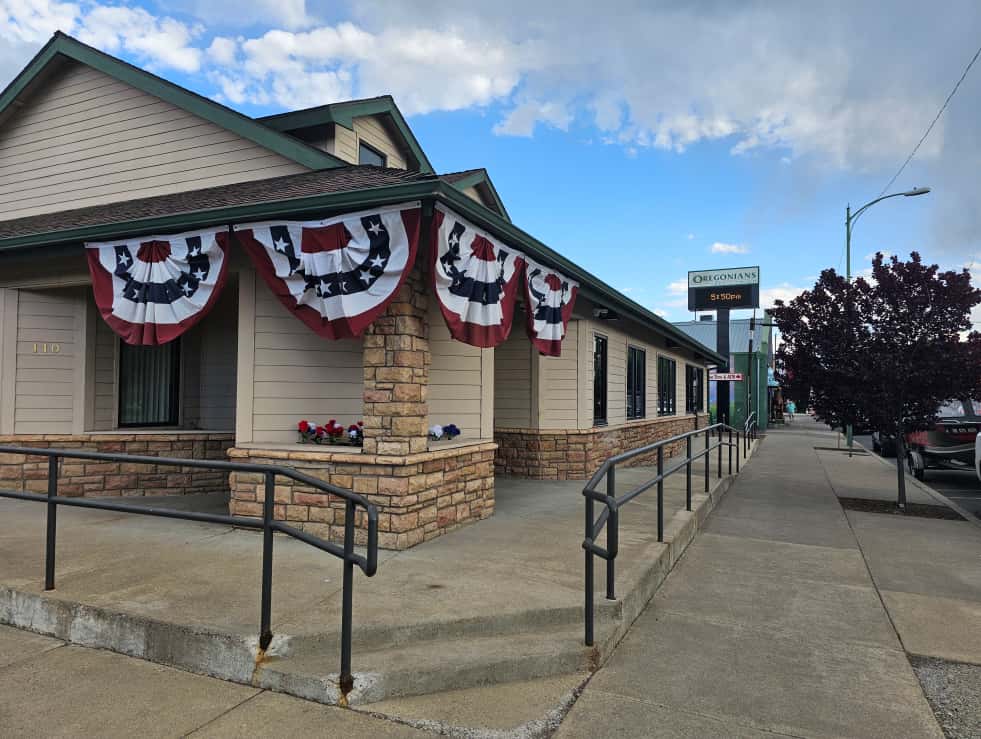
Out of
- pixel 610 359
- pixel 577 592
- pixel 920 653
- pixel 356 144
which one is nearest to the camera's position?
pixel 920 653

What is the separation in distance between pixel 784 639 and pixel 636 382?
32.2 feet

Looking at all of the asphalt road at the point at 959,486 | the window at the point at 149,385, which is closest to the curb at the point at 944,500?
the asphalt road at the point at 959,486

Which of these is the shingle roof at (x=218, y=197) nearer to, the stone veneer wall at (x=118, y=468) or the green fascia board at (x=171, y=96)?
the green fascia board at (x=171, y=96)

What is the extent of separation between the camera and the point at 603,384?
457 inches

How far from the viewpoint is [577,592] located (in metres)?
4.56

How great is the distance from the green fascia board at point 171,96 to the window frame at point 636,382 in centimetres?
741

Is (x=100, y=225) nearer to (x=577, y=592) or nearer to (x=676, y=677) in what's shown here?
(x=577, y=592)

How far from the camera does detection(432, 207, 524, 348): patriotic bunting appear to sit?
5.69 metres

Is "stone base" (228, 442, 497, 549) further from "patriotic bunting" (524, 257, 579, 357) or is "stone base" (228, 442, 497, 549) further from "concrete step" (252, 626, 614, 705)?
"concrete step" (252, 626, 614, 705)

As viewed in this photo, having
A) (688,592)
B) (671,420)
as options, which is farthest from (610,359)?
(688,592)

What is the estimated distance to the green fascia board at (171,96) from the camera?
8.51 meters

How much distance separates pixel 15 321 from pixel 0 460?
167 cm

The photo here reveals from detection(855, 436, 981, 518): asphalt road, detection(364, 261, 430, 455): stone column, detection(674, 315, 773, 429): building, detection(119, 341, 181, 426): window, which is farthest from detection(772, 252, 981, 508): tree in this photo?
detection(674, 315, 773, 429): building

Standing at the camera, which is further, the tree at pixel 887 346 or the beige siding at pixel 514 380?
the beige siding at pixel 514 380
